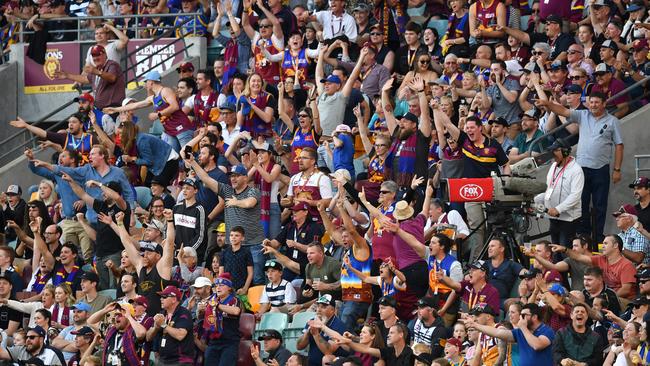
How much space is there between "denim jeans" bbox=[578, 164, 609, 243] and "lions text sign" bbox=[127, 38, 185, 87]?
9932 mm

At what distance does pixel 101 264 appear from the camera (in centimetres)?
2206

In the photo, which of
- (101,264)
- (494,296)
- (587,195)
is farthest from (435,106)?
(101,264)

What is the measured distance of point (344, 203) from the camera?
787 inches

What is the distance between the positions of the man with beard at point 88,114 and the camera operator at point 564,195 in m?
7.57

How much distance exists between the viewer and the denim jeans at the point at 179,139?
2441 centimetres

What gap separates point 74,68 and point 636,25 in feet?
34.4

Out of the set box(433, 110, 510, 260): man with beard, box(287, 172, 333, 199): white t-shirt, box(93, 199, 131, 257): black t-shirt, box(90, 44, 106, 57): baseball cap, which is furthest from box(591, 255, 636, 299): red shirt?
box(90, 44, 106, 57): baseball cap

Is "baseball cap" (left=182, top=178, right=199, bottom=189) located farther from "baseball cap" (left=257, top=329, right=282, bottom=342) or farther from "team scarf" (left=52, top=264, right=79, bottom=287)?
"baseball cap" (left=257, top=329, right=282, bottom=342)

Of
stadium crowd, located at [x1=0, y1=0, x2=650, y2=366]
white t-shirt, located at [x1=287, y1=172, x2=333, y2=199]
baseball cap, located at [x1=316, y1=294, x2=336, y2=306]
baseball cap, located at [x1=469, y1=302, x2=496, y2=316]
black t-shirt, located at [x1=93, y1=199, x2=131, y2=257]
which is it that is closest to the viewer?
baseball cap, located at [x1=469, y1=302, x2=496, y2=316]

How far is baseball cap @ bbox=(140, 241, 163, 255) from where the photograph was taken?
2077 cm

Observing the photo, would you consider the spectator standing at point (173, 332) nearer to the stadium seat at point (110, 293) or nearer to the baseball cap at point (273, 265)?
the baseball cap at point (273, 265)

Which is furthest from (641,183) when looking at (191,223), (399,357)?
(191,223)

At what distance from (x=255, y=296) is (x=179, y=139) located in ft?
15.6

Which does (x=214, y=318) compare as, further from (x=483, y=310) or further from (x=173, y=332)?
(x=483, y=310)
